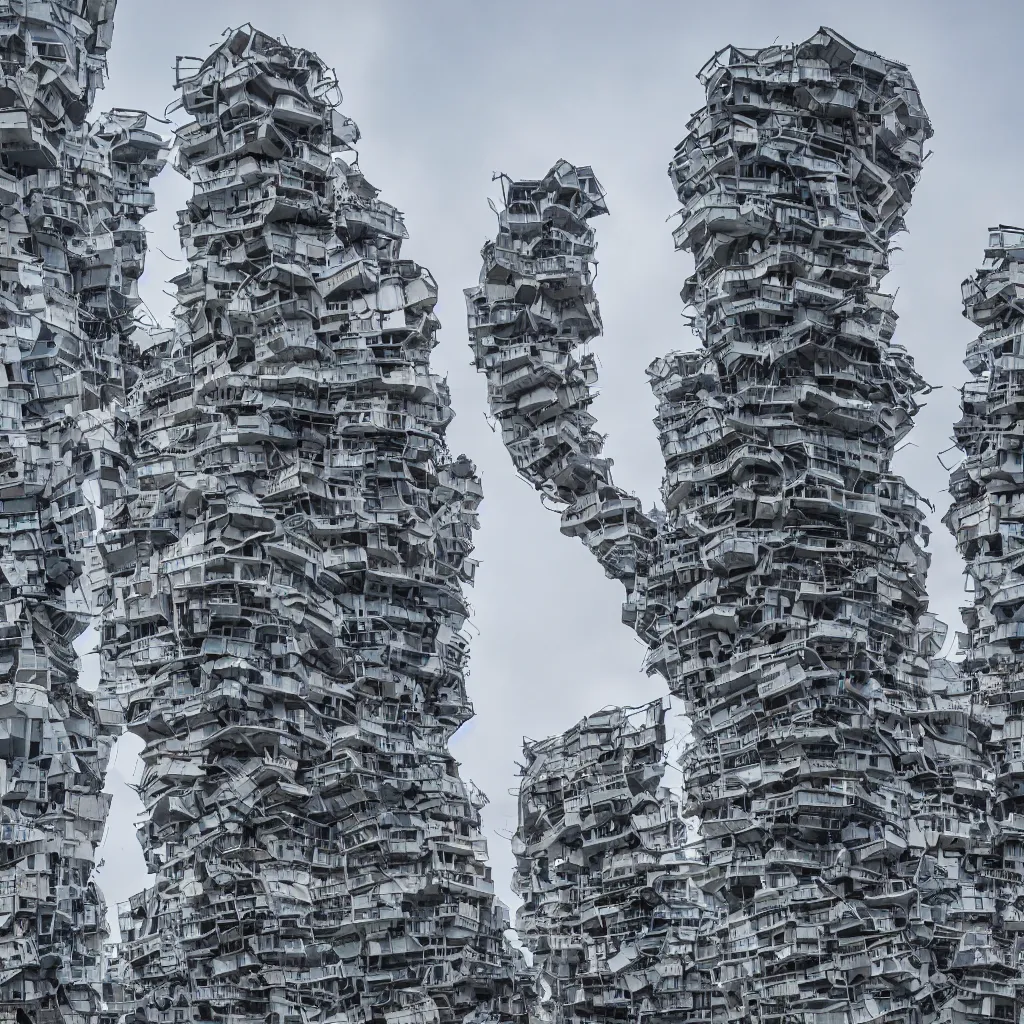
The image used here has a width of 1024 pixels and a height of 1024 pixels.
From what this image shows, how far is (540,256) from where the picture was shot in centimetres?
8031

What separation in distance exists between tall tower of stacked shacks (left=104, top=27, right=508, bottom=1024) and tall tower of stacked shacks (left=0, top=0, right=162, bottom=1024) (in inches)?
86.1

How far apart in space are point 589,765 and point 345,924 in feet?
24.5

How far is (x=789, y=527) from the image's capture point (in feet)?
252

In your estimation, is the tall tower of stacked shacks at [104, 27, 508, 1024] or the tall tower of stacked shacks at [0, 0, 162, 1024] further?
the tall tower of stacked shacks at [104, 27, 508, 1024]


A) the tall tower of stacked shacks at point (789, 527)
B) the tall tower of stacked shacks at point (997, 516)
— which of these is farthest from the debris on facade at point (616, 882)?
the tall tower of stacked shacks at point (997, 516)

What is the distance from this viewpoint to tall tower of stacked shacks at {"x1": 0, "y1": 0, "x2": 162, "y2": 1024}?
66.3m

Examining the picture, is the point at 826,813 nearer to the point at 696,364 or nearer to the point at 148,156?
the point at 696,364

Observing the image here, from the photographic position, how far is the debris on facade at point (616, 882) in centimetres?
7344

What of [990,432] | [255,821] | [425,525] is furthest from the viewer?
[990,432]

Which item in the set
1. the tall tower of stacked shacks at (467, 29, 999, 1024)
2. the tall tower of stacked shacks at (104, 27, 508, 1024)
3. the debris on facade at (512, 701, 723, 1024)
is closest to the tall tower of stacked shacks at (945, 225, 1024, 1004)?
the tall tower of stacked shacks at (467, 29, 999, 1024)

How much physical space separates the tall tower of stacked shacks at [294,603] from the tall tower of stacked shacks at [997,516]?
611 inches

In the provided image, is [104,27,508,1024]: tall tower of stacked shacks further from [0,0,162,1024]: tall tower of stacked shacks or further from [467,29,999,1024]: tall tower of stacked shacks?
[467,29,999,1024]: tall tower of stacked shacks

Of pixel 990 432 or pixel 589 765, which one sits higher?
pixel 990 432

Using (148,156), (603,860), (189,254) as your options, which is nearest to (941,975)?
(603,860)
